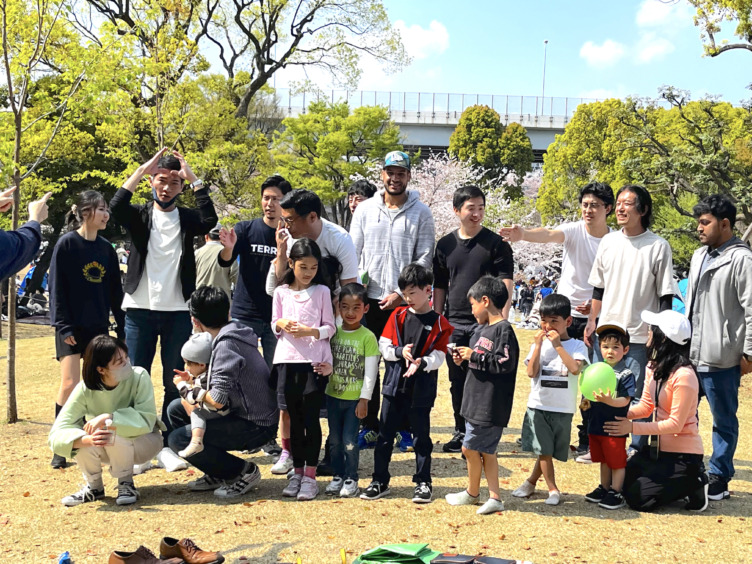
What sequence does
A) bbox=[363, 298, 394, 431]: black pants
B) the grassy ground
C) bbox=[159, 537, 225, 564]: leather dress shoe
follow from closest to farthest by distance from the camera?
1. bbox=[159, 537, 225, 564]: leather dress shoe
2. the grassy ground
3. bbox=[363, 298, 394, 431]: black pants

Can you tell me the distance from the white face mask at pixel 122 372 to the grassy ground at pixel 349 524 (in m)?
0.79

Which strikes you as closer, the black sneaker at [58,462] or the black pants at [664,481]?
the black pants at [664,481]

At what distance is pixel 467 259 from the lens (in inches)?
203

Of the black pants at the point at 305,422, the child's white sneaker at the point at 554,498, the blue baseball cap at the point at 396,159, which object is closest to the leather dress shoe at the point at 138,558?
the black pants at the point at 305,422

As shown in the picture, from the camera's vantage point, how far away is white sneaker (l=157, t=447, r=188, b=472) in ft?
16.3

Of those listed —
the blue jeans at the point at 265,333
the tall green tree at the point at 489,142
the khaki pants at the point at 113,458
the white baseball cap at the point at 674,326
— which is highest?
the tall green tree at the point at 489,142

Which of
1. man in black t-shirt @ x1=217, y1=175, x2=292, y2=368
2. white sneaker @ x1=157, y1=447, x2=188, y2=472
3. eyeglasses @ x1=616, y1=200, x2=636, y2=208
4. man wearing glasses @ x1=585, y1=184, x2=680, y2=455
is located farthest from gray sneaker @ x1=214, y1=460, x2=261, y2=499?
eyeglasses @ x1=616, y1=200, x2=636, y2=208

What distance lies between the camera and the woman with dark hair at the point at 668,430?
425 centimetres

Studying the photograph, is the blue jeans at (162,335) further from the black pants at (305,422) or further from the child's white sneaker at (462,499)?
the child's white sneaker at (462,499)

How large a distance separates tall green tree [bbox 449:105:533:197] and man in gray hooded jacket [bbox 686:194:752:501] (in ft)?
130

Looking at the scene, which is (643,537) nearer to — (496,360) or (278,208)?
(496,360)

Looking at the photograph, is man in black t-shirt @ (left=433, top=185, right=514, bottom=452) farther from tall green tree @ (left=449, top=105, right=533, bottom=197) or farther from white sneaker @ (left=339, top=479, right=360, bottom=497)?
tall green tree @ (left=449, top=105, right=533, bottom=197)

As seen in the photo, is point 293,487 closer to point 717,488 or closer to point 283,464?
point 283,464

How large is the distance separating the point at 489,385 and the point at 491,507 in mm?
751
